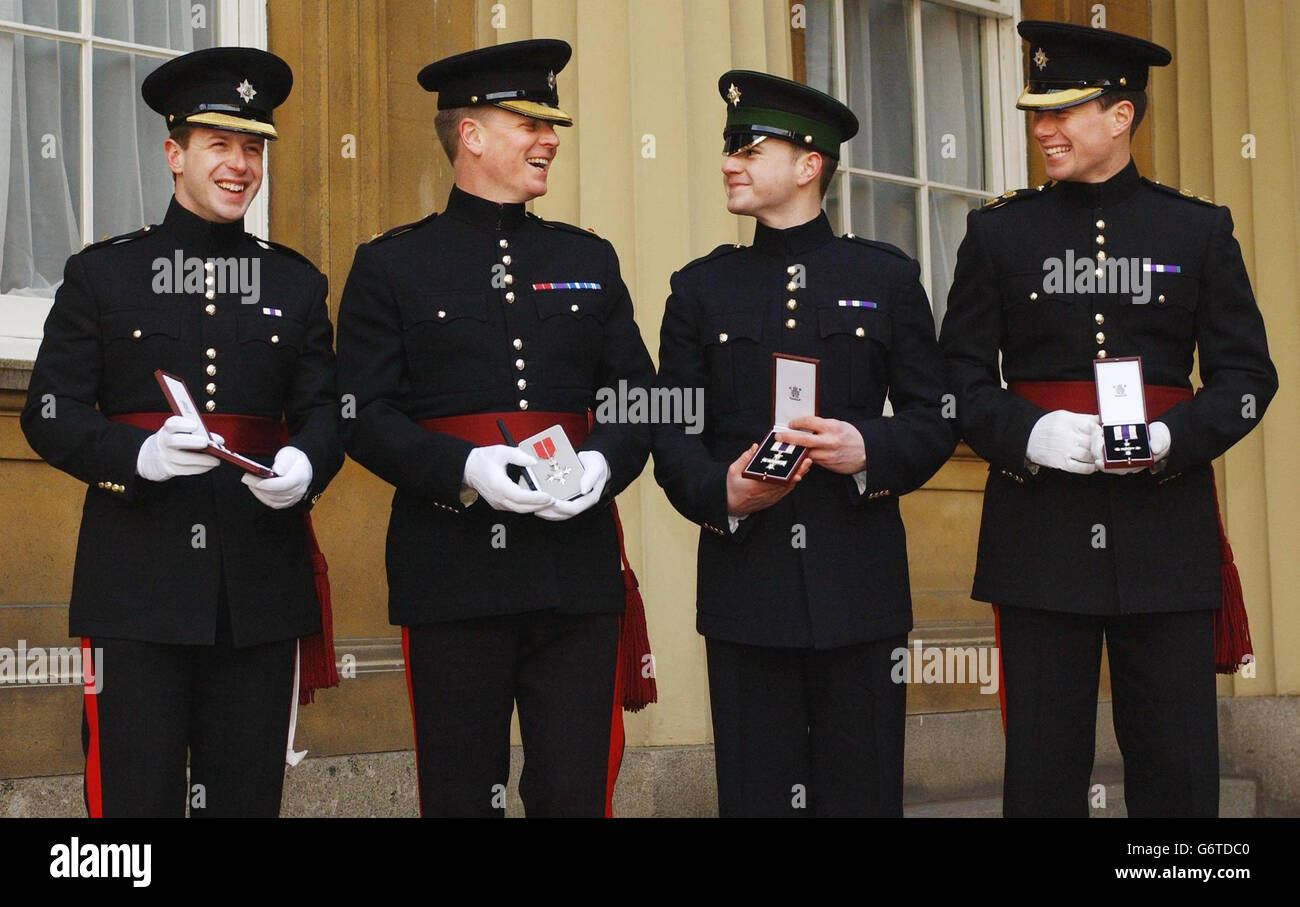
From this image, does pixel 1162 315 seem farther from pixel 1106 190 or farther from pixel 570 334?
pixel 570 334

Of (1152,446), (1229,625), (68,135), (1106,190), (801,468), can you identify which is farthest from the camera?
(68,135)

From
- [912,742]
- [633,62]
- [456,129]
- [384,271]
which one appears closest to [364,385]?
[384,271]

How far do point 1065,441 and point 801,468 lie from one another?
0.58m

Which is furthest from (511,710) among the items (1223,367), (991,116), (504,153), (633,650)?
(991,116)

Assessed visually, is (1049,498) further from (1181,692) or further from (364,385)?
(364,385)

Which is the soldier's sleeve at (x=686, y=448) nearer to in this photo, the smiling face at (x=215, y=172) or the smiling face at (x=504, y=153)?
the smiling face at (x=504, y=153)

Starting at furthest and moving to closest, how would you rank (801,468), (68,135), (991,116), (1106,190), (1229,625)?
1. (991,116)
2. (68,135)
3. (1106,190)
4. (1229,625)
5. (801,468)

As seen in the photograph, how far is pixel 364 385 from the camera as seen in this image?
345 cm

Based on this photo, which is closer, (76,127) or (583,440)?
(583,440)

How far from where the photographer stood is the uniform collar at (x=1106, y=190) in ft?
12.4

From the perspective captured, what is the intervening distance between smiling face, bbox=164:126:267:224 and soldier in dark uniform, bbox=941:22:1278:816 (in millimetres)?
1605

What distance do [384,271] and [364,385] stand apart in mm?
263

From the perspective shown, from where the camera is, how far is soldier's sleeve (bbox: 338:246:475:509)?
131 inches

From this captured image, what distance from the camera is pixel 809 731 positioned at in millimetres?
3510
